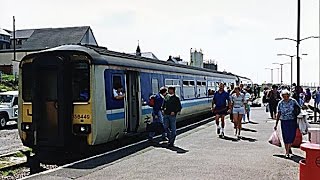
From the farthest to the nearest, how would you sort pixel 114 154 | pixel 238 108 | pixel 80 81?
1. pixel 238 108
2. pixel 80 81
3. pixel 114 154

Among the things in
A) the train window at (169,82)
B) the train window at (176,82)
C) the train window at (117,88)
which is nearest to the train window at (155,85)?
the train window at (169,82)

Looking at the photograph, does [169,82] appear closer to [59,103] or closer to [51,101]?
[51,101]

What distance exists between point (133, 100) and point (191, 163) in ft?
16.3

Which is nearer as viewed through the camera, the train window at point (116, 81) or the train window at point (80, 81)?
the train window at point (80, 81)

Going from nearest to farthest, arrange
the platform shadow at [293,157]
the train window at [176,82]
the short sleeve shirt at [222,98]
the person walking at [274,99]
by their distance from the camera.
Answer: the platform shadow at [293,157] → the short sleeve shirt at [222,98] → the train window at [176,82] → the person walking at [274,99]

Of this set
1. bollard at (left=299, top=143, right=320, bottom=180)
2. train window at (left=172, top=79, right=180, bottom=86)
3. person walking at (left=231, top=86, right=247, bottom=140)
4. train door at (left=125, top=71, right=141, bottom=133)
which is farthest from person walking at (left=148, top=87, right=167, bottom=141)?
bollard at (left=299, top=143, right=320, bottom=180)

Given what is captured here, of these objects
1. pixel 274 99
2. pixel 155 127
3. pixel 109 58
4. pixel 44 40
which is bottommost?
pixel 155 127

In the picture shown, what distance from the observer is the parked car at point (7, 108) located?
22.7 m

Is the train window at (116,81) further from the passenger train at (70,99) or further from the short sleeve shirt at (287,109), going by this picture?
the short sleeve shirt at (287,109)

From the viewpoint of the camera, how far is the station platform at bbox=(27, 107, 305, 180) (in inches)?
358

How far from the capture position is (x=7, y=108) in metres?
22.9

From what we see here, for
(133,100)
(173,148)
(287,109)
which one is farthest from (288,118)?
(133,100)

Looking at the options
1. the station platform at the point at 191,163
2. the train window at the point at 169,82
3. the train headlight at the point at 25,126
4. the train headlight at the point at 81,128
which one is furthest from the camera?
the train window at the point at 169,82

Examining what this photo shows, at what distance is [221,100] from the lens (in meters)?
16.1
